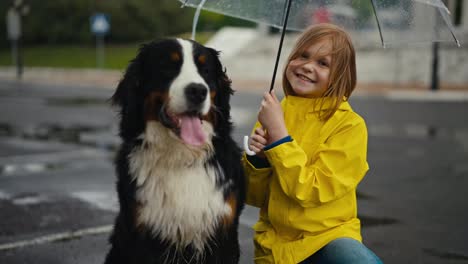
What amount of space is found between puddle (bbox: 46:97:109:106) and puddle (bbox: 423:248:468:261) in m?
13.7

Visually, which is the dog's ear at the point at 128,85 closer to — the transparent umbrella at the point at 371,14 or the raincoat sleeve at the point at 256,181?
the raincoat sleeve at the point at 256,181

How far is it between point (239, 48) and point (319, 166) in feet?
101

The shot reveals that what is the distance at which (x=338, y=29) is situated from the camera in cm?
338

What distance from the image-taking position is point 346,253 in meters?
3.20

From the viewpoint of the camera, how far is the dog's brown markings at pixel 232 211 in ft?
10.4

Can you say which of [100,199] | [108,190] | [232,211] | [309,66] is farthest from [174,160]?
[108,190]

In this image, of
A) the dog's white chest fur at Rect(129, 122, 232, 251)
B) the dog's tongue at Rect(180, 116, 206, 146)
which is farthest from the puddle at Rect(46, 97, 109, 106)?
the dog's tongue at Rect(180, 116, 206, 146)

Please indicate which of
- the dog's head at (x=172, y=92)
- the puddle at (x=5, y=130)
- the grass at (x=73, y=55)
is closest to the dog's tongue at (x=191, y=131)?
the dog's head at (x=172, y=92)

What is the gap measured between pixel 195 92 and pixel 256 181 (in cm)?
93

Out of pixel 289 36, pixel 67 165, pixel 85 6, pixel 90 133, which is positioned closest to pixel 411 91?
pixel 289 36

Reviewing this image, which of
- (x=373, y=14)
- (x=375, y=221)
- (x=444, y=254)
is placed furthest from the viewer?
(x=375, y=221)

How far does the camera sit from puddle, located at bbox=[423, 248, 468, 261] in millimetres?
4576

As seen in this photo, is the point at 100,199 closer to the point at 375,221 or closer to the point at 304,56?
Answer: the point at 375,221

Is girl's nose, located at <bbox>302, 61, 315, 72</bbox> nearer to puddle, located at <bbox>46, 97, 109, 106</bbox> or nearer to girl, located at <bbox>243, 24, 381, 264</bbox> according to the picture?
girl, located at <bbox>243, 24, 381, 264</bbox>
